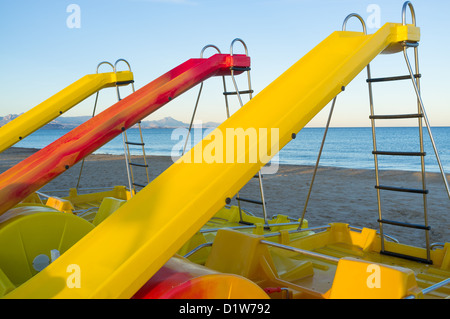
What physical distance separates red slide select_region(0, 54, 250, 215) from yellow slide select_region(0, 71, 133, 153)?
153 cm

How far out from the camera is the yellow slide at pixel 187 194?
2.16 meters

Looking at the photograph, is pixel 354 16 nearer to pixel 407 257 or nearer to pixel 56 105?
pixel 407 257

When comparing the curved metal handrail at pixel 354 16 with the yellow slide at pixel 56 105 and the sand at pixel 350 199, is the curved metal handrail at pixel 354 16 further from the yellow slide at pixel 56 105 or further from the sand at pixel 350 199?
the yellow slide at pixel 56 105

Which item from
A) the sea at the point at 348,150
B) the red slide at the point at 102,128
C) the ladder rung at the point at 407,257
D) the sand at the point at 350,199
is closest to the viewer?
the red slide at the point at 102,128

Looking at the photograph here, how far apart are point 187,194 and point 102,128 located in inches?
132

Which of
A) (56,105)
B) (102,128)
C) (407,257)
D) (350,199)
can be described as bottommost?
(350,199)

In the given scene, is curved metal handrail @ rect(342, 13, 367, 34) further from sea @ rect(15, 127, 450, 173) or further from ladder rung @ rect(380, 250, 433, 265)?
sea @ rect(15, 127, 450, 173)

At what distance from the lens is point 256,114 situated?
3.07 m

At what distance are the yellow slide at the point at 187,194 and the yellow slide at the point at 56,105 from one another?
4605mm

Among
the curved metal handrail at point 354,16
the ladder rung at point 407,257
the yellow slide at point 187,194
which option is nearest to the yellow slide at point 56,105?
the yellow slide at point 187,194

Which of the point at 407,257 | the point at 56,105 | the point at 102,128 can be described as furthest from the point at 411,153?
the point at 56,105

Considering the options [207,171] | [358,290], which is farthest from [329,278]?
[207,171]

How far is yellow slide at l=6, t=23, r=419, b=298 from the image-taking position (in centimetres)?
216

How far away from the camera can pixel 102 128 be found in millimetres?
5523
